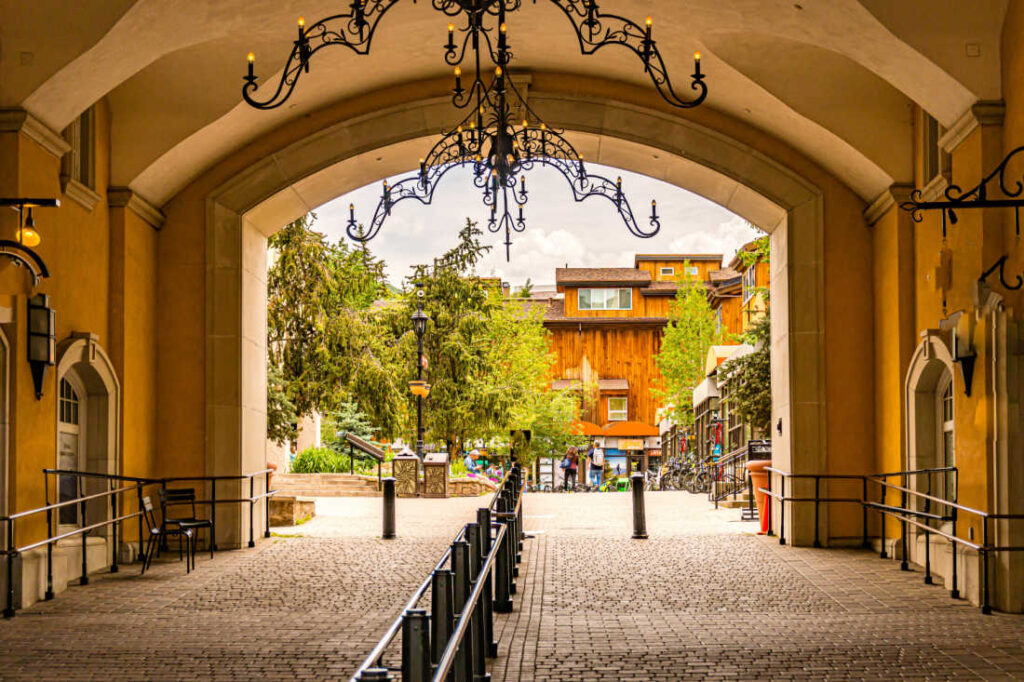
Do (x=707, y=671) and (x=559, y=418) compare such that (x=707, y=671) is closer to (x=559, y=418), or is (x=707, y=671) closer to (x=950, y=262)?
(x=950, y=262)

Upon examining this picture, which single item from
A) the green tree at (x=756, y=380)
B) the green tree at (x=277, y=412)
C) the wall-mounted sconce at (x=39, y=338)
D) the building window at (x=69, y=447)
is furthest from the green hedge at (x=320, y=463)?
the wall-mounted sconce at (x=39, y=338)

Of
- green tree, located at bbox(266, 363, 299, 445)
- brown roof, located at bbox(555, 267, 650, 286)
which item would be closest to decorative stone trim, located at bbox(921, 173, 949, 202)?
green tree, located at bbox(266, 363, 299, 445)

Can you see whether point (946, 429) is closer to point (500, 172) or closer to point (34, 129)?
point (500, 172)

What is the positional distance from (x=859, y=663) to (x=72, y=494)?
932 cm

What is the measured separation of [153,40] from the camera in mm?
12031

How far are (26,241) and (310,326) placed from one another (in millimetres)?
25350

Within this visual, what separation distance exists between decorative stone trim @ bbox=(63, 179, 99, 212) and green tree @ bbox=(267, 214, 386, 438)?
20.8 meters

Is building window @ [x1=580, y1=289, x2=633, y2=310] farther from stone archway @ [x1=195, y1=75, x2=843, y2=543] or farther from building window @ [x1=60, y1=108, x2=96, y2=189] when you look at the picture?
building window @ [x1=60, y1=108, x2=96, y2=189]

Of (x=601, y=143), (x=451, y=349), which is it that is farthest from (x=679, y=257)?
(x=601, y=143)

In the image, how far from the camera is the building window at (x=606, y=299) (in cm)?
6469

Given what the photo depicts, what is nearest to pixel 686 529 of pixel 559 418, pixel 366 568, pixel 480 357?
pixel 366 568

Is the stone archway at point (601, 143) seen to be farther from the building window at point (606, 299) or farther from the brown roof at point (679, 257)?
the brown roof at point (679, 257)

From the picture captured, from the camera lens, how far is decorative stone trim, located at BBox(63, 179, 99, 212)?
13.2m

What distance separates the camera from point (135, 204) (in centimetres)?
1520
